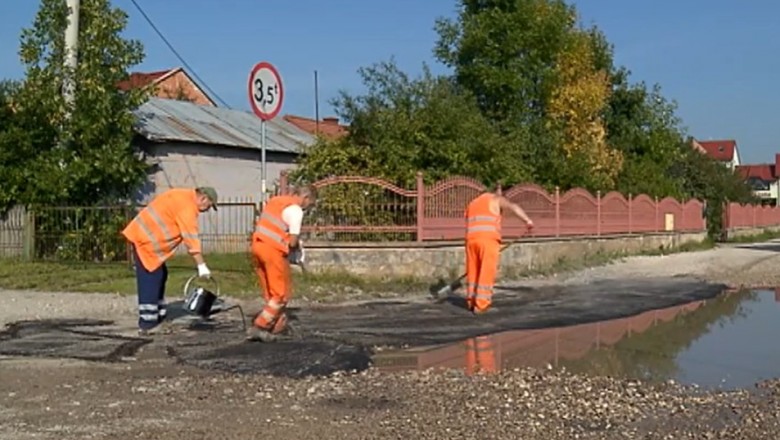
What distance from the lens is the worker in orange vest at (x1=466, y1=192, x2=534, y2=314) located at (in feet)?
40.4

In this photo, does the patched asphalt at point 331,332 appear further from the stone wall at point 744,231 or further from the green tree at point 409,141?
the stone wall at point 744,231

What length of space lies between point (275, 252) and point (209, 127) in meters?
17.9

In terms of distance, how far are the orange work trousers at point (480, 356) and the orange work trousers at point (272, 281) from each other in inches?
76.4

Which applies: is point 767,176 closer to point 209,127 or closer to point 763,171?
point 763,171

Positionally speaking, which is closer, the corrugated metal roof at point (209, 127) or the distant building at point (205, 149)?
the distant building at point (205, 149)

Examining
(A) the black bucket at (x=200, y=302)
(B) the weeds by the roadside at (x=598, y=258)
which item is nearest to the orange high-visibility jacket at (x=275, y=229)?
(A) the black bucket at (x=200, y=302)

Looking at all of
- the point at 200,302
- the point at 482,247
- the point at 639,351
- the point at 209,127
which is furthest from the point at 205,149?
the point at 639,351

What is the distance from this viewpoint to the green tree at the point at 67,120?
66.3 feet

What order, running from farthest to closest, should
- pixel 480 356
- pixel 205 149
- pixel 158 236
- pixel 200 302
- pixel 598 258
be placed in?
1. pixel 205 149
2. pixel 598 258
3. pixel 200 302
4. pixel 158 236
5. pixel 480 356

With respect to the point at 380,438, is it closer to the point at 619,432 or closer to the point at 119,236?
the point at 619,432

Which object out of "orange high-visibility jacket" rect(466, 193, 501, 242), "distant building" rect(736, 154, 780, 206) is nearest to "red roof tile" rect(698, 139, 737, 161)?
"distant building" rect(736, 154, 780, 206)

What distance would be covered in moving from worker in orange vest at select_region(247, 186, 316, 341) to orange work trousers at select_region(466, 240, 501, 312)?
133 inches

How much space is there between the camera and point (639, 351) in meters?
9.51

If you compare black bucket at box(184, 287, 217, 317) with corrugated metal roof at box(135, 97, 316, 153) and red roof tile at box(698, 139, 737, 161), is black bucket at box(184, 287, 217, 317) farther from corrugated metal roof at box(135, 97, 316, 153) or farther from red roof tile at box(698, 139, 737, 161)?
red roof tile at box(698, 139, 737, 161)
